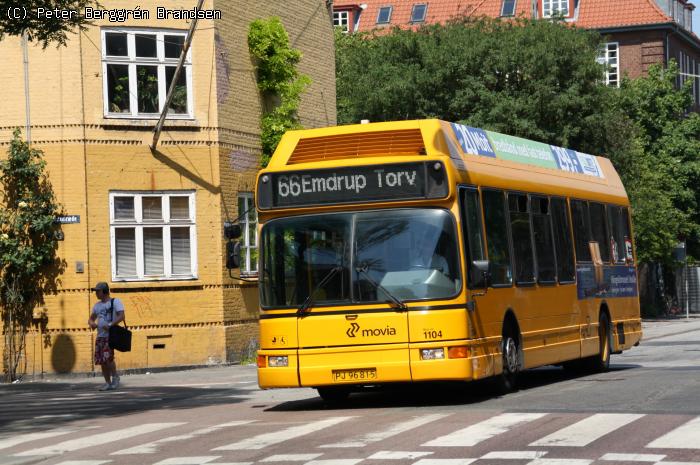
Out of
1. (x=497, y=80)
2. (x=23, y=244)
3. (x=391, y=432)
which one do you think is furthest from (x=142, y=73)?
(x=391, y=432)

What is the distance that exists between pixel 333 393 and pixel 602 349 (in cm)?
566

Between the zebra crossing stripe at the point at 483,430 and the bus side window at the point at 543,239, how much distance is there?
4.82m

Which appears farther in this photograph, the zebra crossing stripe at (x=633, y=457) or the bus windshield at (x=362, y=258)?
the bus windshield at (x=362, y=258)

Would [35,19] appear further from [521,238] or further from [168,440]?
[168,440]

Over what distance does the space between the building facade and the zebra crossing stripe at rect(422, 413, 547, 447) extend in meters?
53.8

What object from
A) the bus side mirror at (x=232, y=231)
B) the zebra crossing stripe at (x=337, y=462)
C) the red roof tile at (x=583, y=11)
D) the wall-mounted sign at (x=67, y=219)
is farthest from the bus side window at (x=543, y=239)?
the red roof tile at (x=583, y=11)

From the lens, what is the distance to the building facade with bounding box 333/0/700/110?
69875mm

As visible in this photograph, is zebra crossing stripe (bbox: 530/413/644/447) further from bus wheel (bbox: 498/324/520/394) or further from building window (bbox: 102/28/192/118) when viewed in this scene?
building window (bbox: 102/28/192/118)

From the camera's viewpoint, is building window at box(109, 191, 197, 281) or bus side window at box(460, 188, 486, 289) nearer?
bus side window at box(460, 188, 486, 289)

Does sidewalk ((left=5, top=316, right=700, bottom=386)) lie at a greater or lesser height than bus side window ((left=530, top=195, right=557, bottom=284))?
lesser

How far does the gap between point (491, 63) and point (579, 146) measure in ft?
Answer: 11.9

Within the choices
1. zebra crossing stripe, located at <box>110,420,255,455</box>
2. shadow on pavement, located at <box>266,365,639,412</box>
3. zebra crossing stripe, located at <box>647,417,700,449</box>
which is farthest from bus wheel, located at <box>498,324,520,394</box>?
zebra crossing stripe, located at <box>647,417,700,449</box>

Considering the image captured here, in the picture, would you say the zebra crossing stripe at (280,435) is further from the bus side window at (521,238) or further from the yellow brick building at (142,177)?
the yellow brick building at (142,177)

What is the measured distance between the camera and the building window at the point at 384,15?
248 feet
